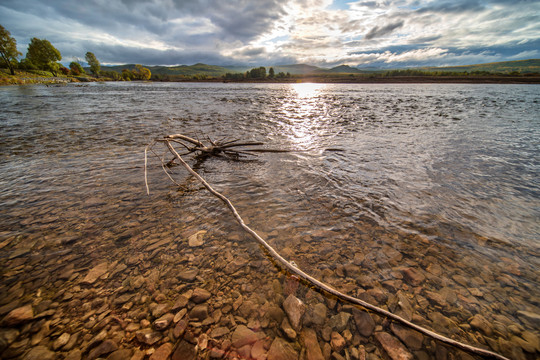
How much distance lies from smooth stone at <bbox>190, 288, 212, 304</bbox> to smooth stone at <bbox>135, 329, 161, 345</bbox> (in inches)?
22.1

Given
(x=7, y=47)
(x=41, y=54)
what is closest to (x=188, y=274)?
(x=7, y=47)

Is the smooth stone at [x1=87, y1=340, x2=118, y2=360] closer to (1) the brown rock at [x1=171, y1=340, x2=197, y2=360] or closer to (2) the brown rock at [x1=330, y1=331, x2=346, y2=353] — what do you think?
(1) the brown rock at [x1=171, y1=340, x2=197, y2=360]

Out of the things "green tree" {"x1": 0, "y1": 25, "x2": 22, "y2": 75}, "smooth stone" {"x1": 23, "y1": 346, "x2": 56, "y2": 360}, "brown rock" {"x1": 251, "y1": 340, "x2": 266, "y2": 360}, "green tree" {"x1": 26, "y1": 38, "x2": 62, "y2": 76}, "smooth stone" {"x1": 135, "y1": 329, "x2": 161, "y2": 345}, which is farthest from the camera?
"green tree" {"x1": 26, "y1": 38, "x2": 62, "y2": 76}

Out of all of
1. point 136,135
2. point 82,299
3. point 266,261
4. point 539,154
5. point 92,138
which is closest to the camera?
point 82,299

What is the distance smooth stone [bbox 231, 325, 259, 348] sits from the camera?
2.53 meters

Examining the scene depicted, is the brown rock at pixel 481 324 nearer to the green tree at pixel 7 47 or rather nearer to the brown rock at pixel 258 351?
the brown rock at pixel 258 351

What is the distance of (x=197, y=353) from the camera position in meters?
2.41

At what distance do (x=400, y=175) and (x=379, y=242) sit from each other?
4.00 metres

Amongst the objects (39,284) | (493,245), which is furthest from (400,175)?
(39,284)

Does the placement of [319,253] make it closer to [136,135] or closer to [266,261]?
[266,261]

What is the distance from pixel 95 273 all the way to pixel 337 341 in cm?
382

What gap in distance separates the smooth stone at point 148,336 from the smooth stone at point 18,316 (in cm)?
148

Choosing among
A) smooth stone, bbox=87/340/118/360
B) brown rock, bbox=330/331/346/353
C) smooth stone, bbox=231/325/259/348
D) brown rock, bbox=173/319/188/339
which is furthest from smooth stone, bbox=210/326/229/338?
brown rock, bbox=330/331/346/353

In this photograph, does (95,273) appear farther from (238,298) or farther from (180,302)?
(238,298)
